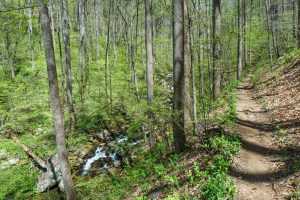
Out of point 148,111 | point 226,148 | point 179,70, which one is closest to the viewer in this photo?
point 226,148

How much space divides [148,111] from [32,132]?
9558mm

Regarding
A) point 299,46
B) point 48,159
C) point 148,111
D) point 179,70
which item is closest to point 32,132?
point 48,159

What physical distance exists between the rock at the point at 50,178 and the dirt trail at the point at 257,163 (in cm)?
723

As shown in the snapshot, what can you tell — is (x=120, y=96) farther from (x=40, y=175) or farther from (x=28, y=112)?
(x=40, y=175)

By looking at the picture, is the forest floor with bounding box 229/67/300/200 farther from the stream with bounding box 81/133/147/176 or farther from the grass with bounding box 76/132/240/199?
the stream with bounding box 81/133/147/176

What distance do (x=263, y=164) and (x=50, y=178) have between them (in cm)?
826

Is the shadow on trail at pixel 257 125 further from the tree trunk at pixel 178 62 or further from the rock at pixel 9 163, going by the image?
the rock at pixel 9 163

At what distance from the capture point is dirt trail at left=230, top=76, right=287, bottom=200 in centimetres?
575

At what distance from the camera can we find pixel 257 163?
22.4ft

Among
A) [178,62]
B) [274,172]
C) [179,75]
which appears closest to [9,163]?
[179,75]

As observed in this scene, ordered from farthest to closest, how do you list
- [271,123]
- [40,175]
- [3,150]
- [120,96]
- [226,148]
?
[120,96] < [3,150] < [40,175] < [271,123] < [226,148]

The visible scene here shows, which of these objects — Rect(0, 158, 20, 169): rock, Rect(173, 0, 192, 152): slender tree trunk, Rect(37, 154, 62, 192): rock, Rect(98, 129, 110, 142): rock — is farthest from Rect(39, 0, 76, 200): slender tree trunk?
Rect(98, 129, 110, 142): rock

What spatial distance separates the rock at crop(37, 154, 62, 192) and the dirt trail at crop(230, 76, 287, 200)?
723 centimetres

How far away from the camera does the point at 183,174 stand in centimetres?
735
